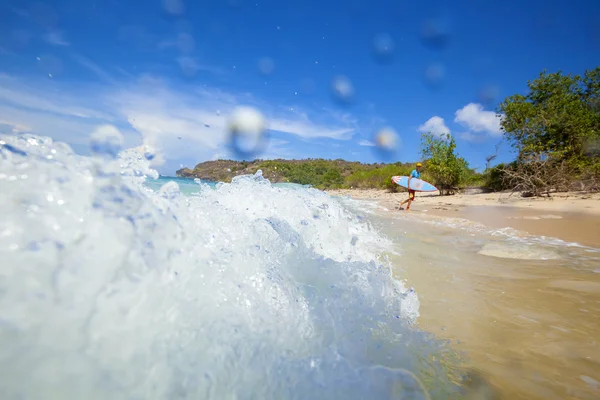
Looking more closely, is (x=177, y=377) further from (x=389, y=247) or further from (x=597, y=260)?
(x=597, y=260)

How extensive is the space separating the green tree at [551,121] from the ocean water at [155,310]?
15191mm

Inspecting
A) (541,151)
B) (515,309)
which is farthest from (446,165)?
(515,309)

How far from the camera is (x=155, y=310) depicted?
48.9 inches

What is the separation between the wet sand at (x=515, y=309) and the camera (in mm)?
1460

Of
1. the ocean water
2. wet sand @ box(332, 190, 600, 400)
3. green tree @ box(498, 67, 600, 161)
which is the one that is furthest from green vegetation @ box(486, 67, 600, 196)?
the ocean water

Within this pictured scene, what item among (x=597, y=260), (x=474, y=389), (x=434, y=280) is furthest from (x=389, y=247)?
(x=474, y=389)

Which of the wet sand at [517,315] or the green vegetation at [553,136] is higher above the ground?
the green vegetation at [553,136]

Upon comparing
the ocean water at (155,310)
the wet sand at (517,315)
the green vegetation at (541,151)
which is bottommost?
the wet sand at (517,315)

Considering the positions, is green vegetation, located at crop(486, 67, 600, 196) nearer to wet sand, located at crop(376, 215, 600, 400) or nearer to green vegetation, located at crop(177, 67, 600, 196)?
green vegetation, located at crop(177, 67, 600, 196)

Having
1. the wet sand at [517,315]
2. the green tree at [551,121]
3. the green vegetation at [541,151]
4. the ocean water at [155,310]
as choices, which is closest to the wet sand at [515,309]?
the wet sand at [517,315]

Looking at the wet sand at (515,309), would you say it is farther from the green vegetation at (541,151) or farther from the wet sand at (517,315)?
the green vegetation at (541,151)

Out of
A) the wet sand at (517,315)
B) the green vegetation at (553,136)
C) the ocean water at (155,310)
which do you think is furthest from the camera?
the green vegetation at (553,136)

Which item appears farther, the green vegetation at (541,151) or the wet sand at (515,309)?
the green vegetation at (541,151)

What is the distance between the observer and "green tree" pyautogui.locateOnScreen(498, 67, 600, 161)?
47.4ft
